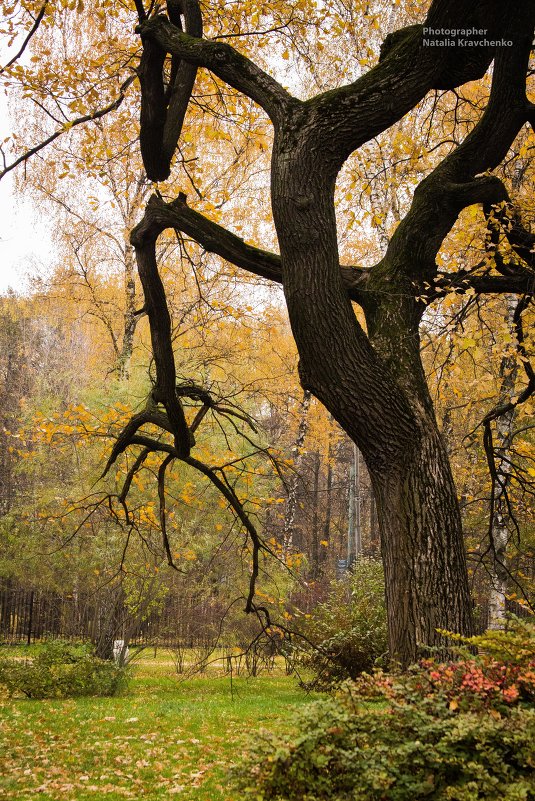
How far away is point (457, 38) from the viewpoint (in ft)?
13.0

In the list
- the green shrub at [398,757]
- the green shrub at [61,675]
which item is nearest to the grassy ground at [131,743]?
the green shrub at [398,757]

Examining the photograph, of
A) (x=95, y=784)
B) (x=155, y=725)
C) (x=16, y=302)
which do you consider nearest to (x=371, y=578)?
(x=155, y=725)

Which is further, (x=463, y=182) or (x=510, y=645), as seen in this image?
(x=463, y=182)

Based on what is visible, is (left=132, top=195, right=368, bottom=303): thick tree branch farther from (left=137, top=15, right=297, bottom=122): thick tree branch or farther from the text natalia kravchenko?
the text natalia kravchenko

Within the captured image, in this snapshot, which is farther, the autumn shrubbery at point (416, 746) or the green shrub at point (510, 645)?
the green shrub at point (510, 645)

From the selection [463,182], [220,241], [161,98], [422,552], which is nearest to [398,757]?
[422,552]

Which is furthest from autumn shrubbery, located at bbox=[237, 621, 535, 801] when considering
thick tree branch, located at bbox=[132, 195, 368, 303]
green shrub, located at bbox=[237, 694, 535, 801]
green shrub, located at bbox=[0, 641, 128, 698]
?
green shrub, located at bbox=[0, 641, 128, 698]

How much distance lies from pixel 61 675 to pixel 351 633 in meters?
4.64

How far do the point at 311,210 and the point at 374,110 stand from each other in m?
0.69

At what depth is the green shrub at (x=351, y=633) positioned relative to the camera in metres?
11.2

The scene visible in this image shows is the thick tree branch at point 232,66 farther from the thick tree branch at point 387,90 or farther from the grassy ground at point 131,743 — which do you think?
the grassy ground at point 131,743

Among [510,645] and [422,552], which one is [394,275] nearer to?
[422,552]

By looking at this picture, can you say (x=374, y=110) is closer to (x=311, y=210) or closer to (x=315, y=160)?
(x=315, y=160)

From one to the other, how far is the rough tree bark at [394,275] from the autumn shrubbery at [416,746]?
74cm
